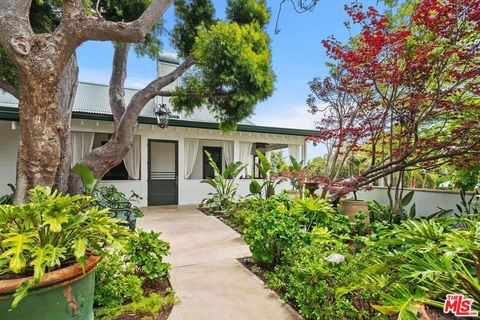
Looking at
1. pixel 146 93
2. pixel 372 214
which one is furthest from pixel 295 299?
pixel 146 93

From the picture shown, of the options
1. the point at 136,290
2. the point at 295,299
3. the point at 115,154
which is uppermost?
the point at 115,154

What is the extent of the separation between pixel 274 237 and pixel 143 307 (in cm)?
175

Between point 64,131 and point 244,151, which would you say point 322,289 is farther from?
point 244,151

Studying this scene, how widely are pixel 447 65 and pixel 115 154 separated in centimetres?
Result: 763

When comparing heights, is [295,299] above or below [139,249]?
below

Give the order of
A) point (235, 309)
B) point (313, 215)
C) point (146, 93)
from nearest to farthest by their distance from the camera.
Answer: point (235, 309), point (313, 215), point (146, 93)

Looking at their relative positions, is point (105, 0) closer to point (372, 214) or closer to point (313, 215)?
point (313, 215)

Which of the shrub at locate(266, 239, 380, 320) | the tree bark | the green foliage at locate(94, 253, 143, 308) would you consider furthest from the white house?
the shrub at locate(266, 239, 380, 320)

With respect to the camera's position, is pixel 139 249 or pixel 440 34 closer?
pixel 139 249

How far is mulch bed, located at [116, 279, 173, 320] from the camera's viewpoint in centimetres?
240

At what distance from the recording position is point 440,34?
426 cm

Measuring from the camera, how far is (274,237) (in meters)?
3.32

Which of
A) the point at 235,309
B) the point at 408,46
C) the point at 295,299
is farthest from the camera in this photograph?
the point at 408,46

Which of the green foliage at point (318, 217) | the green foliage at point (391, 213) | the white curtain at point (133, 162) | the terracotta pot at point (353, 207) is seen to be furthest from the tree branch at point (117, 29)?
the green foliage at point (391, 213)
